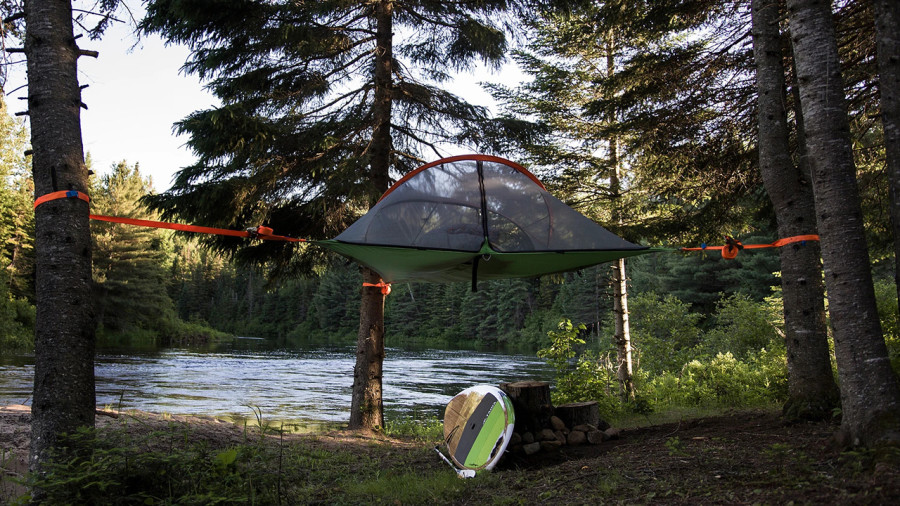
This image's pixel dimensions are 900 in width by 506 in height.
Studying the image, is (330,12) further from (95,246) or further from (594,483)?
(95,246)

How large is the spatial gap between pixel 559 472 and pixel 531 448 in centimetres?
87

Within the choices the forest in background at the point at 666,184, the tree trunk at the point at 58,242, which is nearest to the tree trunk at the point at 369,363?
the forest in background at the point at 666,184

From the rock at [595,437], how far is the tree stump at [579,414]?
238 mm

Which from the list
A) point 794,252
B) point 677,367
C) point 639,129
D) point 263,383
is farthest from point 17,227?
point 794,252

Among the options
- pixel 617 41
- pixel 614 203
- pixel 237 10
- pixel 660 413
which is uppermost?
pixel 617 41

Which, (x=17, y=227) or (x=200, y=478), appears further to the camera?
(x=17, y=227)

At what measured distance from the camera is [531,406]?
5.26 meters

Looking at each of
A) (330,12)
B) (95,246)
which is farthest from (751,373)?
(95,246)

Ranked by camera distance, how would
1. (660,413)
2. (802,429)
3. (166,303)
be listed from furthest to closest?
(166,303)
(660,413)
(802,429)

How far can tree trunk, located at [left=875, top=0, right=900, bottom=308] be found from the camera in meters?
3.00

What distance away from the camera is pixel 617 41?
918 cm

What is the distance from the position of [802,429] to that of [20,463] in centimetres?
533

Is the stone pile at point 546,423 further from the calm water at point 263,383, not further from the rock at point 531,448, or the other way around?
the calm water at point 263,383

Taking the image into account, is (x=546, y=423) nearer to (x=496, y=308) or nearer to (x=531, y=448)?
(x=531, y=448)
